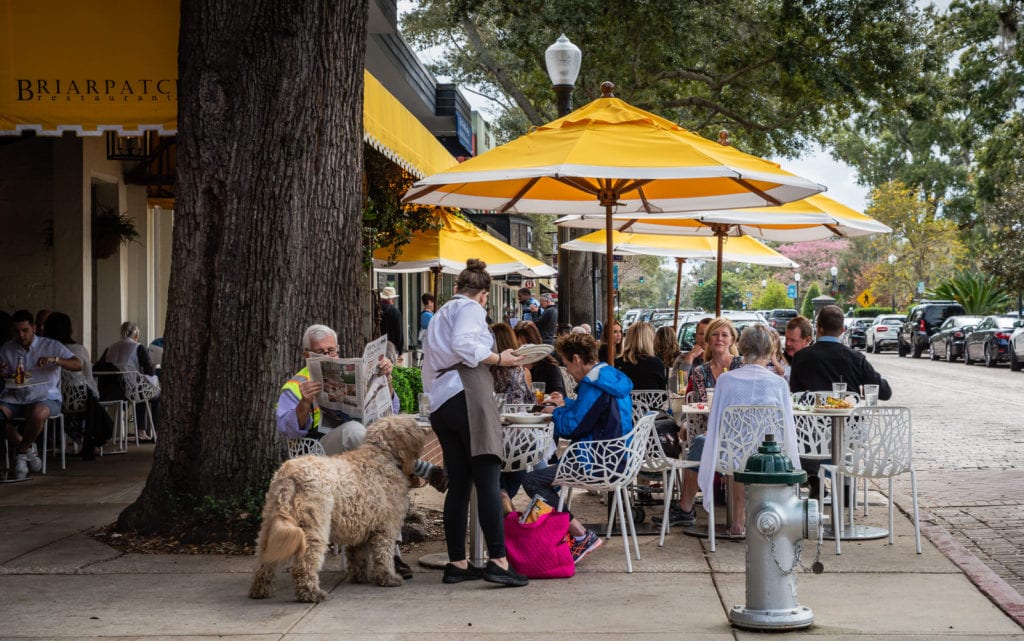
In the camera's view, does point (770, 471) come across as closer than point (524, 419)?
Yes

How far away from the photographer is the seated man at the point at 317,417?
6.86 meters

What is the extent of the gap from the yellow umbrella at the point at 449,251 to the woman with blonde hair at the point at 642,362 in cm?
454

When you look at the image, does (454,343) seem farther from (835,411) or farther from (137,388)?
(137,388)

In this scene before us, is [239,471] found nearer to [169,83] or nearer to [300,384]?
[300,384]

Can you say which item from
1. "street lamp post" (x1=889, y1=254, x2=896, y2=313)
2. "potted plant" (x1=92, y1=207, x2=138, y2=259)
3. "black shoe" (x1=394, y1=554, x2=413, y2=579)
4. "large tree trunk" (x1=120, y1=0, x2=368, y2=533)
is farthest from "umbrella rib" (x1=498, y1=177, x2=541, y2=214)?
"street lamp post" (x1=889, y1=254, x2=896, y2=313)

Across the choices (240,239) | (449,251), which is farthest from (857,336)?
(240,239)

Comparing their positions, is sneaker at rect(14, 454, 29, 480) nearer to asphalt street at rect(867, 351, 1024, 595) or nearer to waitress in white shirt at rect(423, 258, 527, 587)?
waitress in white shirt at rect(423, 258, 527, 587)

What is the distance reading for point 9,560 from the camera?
7.40 m

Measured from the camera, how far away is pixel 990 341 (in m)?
32.9

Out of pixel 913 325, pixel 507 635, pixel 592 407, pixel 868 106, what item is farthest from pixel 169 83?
pixel 913 325

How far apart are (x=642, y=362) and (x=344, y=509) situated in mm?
4395

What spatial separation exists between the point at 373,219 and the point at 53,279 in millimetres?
3878

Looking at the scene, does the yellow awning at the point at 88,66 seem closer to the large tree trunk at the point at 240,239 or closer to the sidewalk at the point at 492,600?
the large tree trunk at the point at 240,239

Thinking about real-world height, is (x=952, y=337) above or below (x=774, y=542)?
above
